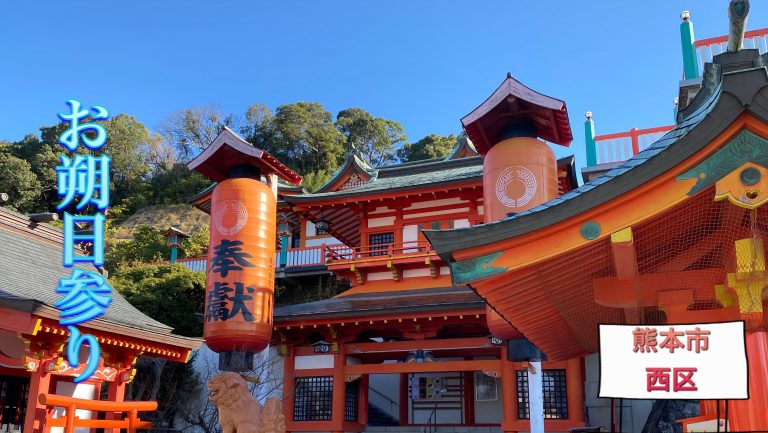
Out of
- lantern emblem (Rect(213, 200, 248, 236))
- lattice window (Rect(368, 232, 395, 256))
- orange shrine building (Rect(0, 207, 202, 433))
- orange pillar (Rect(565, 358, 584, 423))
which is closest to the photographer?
orange shrine building (Rect(0, 207, 202, 433))

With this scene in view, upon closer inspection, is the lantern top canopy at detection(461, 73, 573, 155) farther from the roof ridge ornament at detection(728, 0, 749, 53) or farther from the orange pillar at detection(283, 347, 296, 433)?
the roof ridge ornament at detection(728, 0, 749, 53)

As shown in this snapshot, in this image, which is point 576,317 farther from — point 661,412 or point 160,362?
point 160,362

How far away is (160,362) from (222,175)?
6398 millimetres

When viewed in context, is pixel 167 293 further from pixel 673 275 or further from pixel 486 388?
pixel 673 275

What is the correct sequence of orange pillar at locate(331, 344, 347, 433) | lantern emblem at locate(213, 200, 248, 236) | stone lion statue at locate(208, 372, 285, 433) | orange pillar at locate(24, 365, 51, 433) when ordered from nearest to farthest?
stone lion statue at locate(208, 372, 285, 433)
orange pillar at locate(24, 365, 51, 433)
orange pillar at locate(331, 344, 347, 433)
lantern emblem at locate(213, 200, 248, 236)

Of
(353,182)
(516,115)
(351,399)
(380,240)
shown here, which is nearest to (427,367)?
(351,399)

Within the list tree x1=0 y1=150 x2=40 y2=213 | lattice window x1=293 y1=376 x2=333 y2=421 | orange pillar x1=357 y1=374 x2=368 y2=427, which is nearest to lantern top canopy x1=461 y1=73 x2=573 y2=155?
orange pillar x1=357 y1=374 x2=368 y2=427

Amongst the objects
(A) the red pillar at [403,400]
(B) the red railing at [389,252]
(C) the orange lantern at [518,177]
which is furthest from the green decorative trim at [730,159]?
(A) the red pillar at [403,400]

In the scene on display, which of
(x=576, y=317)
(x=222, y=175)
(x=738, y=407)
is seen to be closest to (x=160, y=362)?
(x=222, y=175)

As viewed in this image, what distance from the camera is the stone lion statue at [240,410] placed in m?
8.50

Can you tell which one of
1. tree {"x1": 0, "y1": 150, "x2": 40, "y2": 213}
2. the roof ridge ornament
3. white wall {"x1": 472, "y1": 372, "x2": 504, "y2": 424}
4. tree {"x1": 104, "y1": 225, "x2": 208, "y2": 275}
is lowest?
white wall {"x1": 472, "y1": 372, "x2": 504, "y2": 424}

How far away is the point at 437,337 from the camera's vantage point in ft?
58.6

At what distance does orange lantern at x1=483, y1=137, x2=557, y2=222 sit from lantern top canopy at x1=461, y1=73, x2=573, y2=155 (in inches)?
26.8

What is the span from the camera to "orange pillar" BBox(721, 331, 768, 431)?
5.12 m
